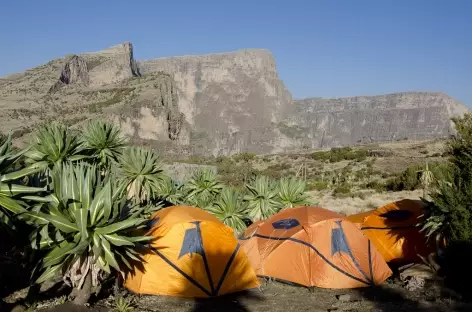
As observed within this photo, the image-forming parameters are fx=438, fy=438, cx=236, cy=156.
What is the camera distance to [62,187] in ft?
26.3

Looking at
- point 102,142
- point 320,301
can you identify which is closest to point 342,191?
point 102,142

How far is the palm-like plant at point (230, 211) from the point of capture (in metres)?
17.0

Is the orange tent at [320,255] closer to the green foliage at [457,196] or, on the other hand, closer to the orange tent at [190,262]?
the orange tent at [190,262]

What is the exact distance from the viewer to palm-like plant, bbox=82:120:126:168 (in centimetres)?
1476

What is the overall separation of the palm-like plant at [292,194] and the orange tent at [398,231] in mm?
3085

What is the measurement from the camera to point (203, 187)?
1956 cm

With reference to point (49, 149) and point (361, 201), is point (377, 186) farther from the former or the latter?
point (49, 149)

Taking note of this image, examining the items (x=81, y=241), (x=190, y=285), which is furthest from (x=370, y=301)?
(x=81, y=241)

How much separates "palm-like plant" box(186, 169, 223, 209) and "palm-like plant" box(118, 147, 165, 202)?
3725 millimetres

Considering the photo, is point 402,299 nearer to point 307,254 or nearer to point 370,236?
point 307,254

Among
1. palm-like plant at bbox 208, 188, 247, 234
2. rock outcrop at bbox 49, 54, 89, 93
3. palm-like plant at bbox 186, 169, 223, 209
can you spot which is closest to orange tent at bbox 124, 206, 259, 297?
palm-like plant at bbox 208, 188, 247, 234

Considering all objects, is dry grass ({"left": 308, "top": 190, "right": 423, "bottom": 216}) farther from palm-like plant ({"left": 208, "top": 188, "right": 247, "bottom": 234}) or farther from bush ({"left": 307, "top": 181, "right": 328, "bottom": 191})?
palm-like plant ({"left": 208, "top": 188, "right": 247, "bottom": 234})

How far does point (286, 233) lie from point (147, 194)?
5.57 m

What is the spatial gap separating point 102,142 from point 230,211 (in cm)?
551
